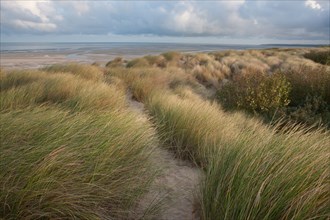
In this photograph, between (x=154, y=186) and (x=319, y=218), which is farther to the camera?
(x=154, y=186)

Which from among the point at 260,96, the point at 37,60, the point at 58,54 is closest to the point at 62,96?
the point at 260,96

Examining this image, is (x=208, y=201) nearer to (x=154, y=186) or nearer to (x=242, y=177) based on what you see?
(x=242, y=177)

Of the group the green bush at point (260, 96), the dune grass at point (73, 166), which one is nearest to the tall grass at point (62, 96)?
the dune grass at point (73, 166)

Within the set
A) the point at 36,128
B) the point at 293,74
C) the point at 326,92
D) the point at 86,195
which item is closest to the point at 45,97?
the point at 36,128

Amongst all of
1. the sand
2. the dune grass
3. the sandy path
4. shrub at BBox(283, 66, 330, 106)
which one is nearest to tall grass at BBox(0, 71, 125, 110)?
the dune grass

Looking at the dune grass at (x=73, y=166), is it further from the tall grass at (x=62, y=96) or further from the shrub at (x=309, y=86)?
the shrub at (x=309, y=86)

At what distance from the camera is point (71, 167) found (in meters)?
2.34

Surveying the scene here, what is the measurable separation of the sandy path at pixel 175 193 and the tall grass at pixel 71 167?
16 cm

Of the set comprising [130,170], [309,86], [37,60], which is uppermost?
[37,60]

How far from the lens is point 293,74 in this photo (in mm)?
8586

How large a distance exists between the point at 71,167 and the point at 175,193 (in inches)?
42.5

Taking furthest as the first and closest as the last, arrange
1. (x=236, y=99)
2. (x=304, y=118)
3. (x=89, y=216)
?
1. (x=236, y=99)
2. (x=304, y=118)
3. (x=89, y=216)

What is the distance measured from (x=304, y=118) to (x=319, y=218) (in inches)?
157

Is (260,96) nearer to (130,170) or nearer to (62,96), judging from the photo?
(62,96)
